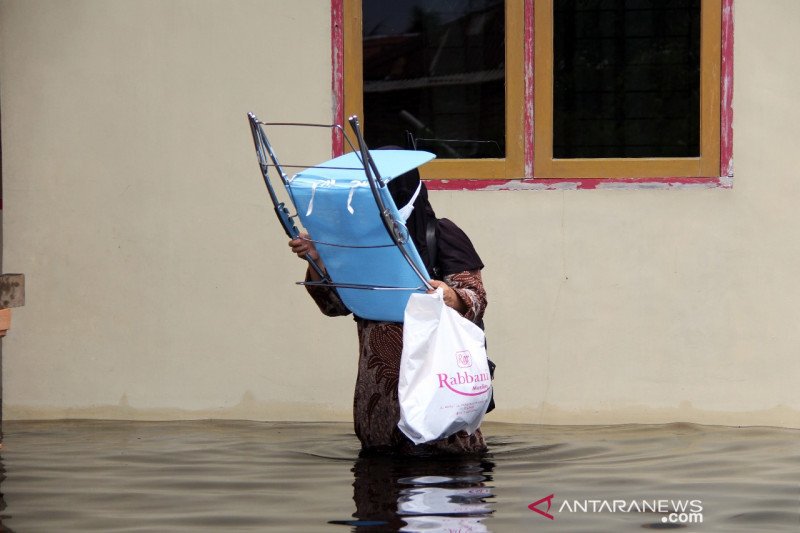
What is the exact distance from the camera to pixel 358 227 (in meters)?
5.13

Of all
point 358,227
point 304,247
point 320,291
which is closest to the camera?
point 358,227

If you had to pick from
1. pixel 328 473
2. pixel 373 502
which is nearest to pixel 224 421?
pixel 328 473

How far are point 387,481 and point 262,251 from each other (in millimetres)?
2375

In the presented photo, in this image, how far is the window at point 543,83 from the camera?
730cm

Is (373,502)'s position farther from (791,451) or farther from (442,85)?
(442,85)

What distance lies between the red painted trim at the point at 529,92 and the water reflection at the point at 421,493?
2001 millimetres

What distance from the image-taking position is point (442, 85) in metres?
7.46

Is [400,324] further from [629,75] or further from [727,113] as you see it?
[727,113]

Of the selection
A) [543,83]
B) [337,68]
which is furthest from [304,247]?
[543,83]

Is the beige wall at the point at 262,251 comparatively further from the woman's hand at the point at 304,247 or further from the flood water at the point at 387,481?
the woman's hand at the point at 304,247

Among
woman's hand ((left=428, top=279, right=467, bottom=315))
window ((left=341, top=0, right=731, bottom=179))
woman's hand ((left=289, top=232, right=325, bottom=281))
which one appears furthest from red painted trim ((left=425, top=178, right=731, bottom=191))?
woman's hand ((left=428, top=279, right=467, bottom=315))

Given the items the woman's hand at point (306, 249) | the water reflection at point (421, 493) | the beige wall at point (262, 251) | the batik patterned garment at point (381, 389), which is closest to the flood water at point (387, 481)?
the water reflection at point (421, 493)

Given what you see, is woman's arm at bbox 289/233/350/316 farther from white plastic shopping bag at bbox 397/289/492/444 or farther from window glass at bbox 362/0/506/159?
window glass at bbox 362/0/506/159

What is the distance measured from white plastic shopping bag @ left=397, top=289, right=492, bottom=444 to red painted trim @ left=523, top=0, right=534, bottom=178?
2.31 m
